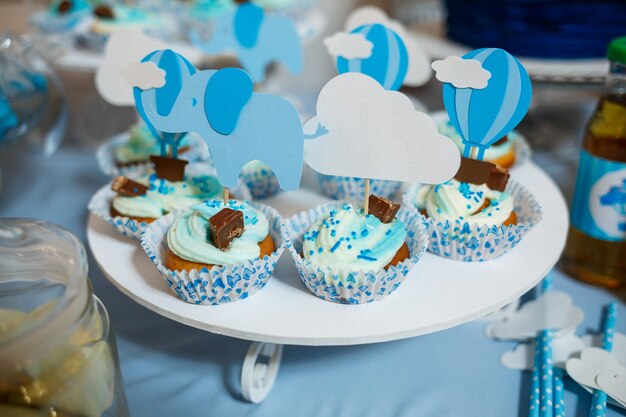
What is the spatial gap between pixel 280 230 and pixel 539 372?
47cm

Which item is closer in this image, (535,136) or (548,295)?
(548,295)

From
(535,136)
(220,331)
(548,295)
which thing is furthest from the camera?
(535,136)

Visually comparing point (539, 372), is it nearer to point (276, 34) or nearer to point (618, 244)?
point (618, 244)

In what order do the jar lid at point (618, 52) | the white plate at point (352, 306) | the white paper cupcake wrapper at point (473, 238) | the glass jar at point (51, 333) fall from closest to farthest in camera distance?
the glass jar at point (51, 333)
the white plate at point (352, 306)
the white paper cupcake wrapper at point (473, 238)
the jar lid at point (618, 52)

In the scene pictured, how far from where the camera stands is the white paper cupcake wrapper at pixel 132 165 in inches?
52.5

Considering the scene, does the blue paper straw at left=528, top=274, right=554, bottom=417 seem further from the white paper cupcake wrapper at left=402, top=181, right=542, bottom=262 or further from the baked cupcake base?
the baked cupcake base

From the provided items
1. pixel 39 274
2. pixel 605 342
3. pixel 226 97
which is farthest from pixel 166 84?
pixel 605 342

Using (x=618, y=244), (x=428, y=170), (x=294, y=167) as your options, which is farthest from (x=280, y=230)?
(x=618, y=244)

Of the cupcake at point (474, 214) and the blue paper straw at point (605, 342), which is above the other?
the cupcake at point (474, 214)

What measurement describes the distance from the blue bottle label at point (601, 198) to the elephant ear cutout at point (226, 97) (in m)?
0.67

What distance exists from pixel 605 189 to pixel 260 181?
64 cm

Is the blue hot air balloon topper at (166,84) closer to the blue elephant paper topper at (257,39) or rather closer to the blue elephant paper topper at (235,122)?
the blue elephant paper topper at (235,122)

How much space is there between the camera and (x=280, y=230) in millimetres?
A: 1006

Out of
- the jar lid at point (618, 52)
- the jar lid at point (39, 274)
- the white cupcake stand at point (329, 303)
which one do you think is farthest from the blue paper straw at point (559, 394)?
the jar lid at point (39, 274)
